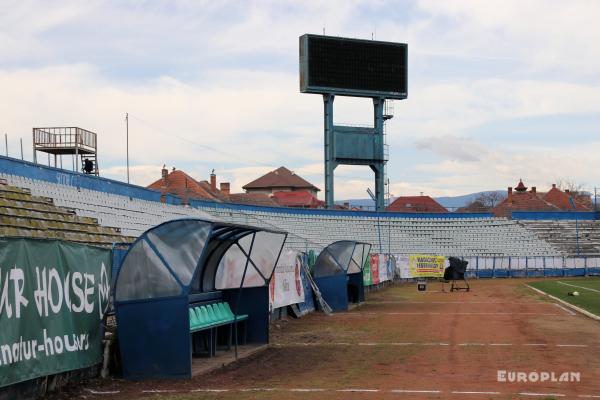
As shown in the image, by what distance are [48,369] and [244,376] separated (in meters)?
4.02

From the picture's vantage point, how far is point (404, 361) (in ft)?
52.3

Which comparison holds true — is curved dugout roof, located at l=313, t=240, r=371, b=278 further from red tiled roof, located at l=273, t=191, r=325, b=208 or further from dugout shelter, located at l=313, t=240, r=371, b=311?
red tiled roof, located at l=273, t=191, r=325, b=208

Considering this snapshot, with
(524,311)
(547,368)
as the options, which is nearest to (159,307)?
(547,368)

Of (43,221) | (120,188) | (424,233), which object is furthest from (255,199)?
(43,221)

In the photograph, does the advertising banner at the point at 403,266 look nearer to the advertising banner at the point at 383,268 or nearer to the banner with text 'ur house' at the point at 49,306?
the advertising banner at the point at 383,268

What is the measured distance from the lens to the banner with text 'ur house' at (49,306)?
1015 cm

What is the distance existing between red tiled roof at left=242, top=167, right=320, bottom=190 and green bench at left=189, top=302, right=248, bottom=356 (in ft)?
456

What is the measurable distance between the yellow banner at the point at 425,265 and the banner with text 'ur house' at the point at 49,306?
5110cm

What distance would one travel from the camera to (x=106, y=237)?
2408 cm

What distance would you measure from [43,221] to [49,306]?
1034cm

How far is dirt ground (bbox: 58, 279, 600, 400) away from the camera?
40.4 feet

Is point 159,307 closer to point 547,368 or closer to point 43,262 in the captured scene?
point 43,262

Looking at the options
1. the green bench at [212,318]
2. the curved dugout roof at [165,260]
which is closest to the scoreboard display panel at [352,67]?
the green bench at [212,318]

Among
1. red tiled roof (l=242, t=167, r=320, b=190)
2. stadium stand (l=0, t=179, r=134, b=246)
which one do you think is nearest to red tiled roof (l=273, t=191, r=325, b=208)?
red tiled roof (l=242, t=167, r=320, b=190)
